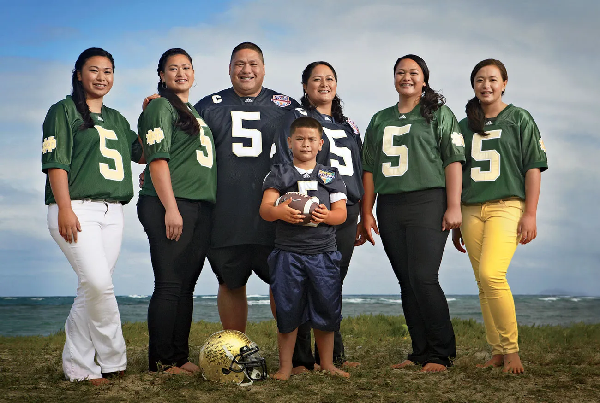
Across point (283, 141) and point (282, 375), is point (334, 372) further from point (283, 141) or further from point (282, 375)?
point (283, 141)

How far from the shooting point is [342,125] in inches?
185

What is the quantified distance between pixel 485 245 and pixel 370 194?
3.26 feet

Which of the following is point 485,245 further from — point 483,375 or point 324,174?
point 324,174

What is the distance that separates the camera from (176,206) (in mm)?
4246

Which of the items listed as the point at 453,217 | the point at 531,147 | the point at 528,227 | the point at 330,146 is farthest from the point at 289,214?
the point at 531,147

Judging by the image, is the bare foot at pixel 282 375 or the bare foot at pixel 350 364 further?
the bare foot at pixel 350 364

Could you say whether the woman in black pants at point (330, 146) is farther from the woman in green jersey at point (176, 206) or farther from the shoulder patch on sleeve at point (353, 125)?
the woman in green jersey at point (176, 206)

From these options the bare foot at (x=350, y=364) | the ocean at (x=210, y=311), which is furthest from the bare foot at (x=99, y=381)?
the ocean at (x=210, y=311)

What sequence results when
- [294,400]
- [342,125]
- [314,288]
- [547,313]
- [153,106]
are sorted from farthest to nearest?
[547,313]
[342,125]
[153,106]
[314,288]
[294,400]

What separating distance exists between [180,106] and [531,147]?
108 inches

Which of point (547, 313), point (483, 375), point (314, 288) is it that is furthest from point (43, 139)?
point (547, 313)

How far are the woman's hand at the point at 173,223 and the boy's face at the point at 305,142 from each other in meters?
0.95

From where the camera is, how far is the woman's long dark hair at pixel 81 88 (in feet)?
13.9

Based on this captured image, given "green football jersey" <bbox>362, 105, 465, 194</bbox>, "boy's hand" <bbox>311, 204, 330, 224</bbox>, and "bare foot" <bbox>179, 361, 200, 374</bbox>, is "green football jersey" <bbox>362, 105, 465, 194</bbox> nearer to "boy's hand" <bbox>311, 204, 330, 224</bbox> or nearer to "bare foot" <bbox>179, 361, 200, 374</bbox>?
"boy's hand" <bbox>311, 204, 330, 224</bbox>
